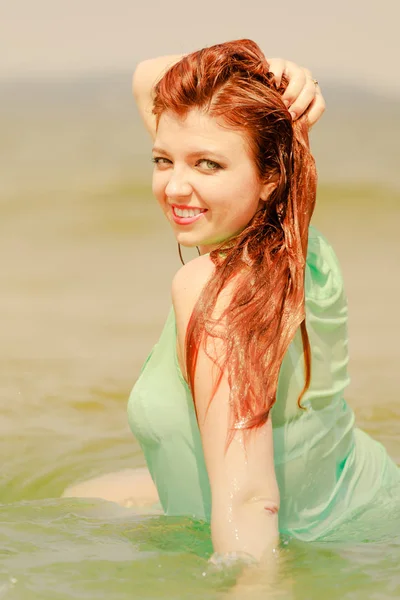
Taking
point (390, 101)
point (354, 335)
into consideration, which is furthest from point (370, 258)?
point (390, 101)

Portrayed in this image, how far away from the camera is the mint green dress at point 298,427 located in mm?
2826

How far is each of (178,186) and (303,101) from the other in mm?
404

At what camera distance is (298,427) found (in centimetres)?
285

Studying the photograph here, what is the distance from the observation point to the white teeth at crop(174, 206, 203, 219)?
9.14 ft

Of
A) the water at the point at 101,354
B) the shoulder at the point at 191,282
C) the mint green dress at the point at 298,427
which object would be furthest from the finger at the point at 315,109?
the water at the point at 101,354

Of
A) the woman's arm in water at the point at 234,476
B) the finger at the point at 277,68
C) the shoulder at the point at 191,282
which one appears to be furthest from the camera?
the finger at the point at 277,68

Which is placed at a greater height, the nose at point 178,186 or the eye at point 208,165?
the eye at point 208,165

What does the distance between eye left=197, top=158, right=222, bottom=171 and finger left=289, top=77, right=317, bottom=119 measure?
25cm

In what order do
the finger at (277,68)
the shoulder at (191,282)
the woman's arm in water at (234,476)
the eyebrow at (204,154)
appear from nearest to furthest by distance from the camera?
1. the woman's arm in water at (234,476)
2. the shoulder at (191,282)
3. the eyebrow at (204,154)
4. the finger at (277,68)

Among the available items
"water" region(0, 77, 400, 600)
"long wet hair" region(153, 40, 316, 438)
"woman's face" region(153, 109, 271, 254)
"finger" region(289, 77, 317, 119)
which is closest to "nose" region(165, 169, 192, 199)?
"woman's face" region(153, 109, 271, 254)

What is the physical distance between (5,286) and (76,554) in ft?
13.9

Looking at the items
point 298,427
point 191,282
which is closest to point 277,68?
point 191,282

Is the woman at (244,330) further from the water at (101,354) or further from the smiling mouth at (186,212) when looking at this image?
the water at (101,354)

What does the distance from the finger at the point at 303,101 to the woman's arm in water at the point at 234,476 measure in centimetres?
57
